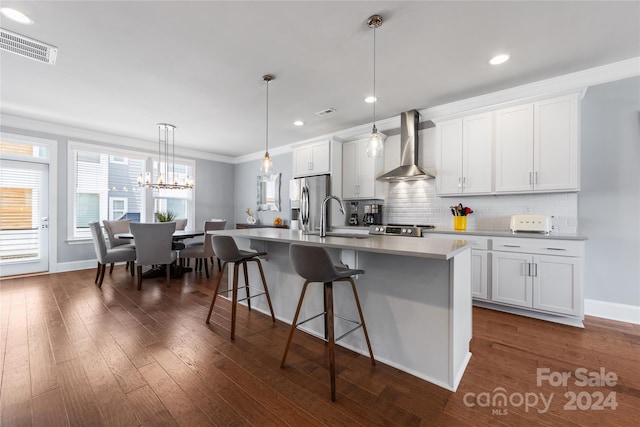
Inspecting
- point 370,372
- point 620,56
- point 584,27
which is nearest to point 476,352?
point 370,372

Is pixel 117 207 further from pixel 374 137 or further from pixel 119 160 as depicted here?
pixel 374 137

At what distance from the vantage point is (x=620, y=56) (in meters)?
2.69

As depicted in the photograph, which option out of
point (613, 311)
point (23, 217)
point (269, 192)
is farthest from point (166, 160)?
point (613, 311)

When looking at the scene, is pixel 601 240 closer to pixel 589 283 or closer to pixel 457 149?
pixel 589 283

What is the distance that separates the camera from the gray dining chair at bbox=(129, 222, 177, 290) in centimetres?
390

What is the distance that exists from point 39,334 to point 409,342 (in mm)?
3276

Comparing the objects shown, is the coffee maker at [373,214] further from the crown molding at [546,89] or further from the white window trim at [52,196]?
the white window trim at [52,196]

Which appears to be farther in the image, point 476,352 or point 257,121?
point 257,121

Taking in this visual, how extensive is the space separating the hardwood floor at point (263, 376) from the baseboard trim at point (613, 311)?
13 cm

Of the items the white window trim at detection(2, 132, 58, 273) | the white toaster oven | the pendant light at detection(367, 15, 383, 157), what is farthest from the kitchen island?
the white window trim at detection(2, 132, 58, 273)

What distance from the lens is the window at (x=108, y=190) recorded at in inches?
204

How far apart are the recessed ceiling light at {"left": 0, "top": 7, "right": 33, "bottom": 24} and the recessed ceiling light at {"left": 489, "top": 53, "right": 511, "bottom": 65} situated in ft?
13.7

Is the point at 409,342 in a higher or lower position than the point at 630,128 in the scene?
lower

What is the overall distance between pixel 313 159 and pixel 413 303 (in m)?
3.60
